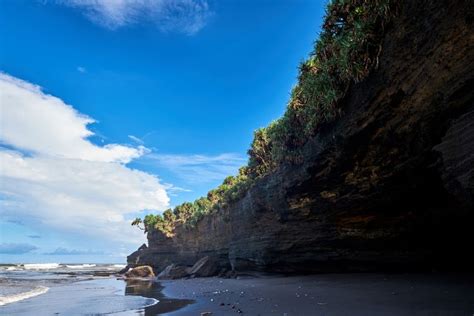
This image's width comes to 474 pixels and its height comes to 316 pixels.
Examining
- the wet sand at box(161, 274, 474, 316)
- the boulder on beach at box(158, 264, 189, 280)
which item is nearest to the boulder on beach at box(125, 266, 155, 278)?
the boulder on beach at box(158, 264, 189, 280)

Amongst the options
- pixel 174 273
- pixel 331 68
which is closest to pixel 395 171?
pixel 331 68

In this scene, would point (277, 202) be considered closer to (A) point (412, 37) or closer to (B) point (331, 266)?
(B) point (331, 266)

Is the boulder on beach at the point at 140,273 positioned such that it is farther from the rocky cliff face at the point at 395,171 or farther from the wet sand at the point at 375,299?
the wet sand at the point at 375,299

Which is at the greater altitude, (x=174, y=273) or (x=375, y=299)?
(x=174, y=273)

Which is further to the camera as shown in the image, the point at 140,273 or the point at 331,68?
the point at 140,273

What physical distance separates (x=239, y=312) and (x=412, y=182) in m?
6.60

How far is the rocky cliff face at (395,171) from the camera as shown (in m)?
8.05

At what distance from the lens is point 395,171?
11.2 m

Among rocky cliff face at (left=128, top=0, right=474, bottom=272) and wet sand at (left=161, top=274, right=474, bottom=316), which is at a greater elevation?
rocky cliff face at (left=128, top=0, right=474, bottom=272)

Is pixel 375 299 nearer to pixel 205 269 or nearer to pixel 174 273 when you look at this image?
pixel 205 269

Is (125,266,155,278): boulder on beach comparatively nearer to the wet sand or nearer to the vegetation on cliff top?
the vegetation on cliff top

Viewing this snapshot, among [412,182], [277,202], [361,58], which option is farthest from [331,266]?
[361,58]

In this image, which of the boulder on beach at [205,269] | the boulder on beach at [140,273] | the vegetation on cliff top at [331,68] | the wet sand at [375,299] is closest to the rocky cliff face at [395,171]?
the vegetation on cliff top at [331,68]

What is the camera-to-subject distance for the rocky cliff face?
26.4 feet
